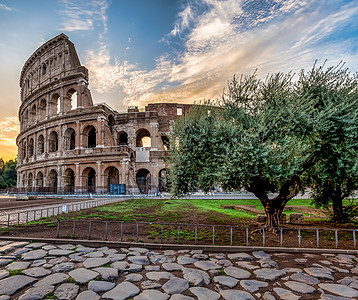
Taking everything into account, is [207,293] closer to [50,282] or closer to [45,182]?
[50,282]

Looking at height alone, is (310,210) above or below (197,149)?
below

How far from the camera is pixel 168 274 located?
3812 mm

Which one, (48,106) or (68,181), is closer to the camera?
(68,181)

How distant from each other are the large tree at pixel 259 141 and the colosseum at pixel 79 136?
20474 mm

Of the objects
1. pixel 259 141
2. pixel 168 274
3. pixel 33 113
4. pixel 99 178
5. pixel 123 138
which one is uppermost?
pixel 33 113

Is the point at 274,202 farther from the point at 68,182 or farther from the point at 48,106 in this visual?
the point at 48,106

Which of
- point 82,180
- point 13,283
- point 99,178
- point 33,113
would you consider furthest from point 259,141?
point 33,113

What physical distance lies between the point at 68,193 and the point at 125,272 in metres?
27.5

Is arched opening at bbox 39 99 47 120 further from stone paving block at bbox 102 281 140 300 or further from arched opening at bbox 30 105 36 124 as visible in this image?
stone paving block at bbox 102 281 140 300

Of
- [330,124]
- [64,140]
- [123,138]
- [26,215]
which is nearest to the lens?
[330,124]

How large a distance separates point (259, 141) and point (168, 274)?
14.5 feet

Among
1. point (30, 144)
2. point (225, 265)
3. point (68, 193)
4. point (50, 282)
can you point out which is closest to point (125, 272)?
point (50, 282)

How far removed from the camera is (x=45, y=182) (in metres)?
31.1

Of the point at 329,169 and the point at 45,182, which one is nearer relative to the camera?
the point at 329,169
